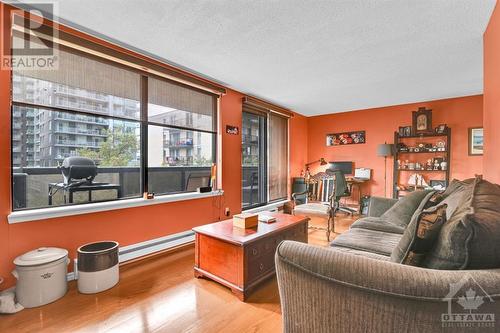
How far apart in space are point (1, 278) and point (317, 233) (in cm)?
353

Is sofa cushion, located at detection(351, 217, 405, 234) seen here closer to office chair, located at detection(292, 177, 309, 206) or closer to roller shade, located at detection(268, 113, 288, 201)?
roller shade, located at detection(268, 113, 288, 201)

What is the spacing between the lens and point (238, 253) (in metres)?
1.94

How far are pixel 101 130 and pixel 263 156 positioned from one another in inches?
116

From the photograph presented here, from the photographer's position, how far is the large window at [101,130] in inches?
81.8

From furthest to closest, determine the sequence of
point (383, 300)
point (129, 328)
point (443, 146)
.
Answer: point (443, 146) → point (129, 328) → point (383, 300)

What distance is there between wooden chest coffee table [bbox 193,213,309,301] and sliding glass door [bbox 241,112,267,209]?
6.79 ft

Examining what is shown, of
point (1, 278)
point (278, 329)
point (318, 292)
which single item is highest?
point (318, 292)

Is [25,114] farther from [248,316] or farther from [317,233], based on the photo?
[317,233]

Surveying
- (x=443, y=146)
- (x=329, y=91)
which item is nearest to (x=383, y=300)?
(x=329, y=91)

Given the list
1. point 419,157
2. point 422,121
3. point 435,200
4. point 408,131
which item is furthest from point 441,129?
point 435,200

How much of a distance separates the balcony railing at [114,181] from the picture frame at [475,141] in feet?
15.3

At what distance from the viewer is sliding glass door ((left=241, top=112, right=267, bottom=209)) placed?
439 cm

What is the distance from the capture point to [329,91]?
402 centimetres

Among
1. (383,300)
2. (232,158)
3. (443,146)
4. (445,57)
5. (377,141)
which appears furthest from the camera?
(377,141)
